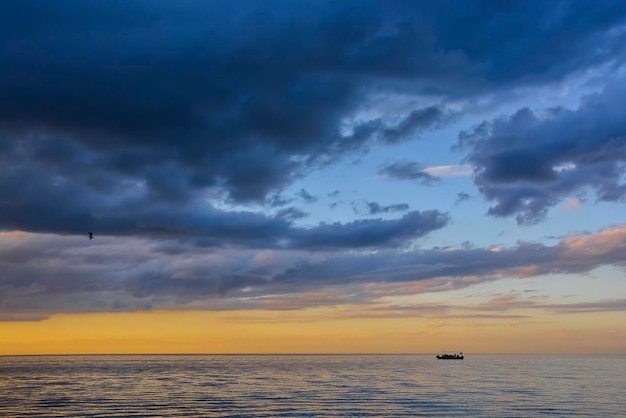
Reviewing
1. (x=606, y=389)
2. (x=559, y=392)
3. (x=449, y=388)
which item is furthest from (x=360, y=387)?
(x=606, y=389)

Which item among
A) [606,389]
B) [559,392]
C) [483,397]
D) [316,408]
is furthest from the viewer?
[606,389]

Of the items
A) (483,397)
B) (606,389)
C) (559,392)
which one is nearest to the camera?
(483,397)

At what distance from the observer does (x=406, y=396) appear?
129000mm

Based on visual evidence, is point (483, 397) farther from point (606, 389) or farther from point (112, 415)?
point (112, 415)

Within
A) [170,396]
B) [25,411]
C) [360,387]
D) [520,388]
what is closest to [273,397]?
[170,396]

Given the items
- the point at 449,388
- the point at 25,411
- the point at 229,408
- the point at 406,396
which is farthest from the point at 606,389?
the point at 25,411

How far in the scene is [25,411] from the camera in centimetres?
10325

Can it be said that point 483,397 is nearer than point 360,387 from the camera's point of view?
Yes

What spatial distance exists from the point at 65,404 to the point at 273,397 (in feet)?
128

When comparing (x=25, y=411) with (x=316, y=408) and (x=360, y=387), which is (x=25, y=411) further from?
(x=360, y=387)

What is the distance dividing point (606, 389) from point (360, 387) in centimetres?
→ 5673

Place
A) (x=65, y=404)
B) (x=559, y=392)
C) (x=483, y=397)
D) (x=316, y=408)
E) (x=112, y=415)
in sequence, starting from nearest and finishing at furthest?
(x=112, y=415) < (x=316, y=408) < (x=65, y=404) < (x=483, y=397) < (x=559, y=392)

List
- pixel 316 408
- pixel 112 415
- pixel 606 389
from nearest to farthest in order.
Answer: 1. pixel 112 415
2. pixel 316 408
3. pixel 606 389

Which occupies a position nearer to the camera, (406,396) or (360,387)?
(406,396)
